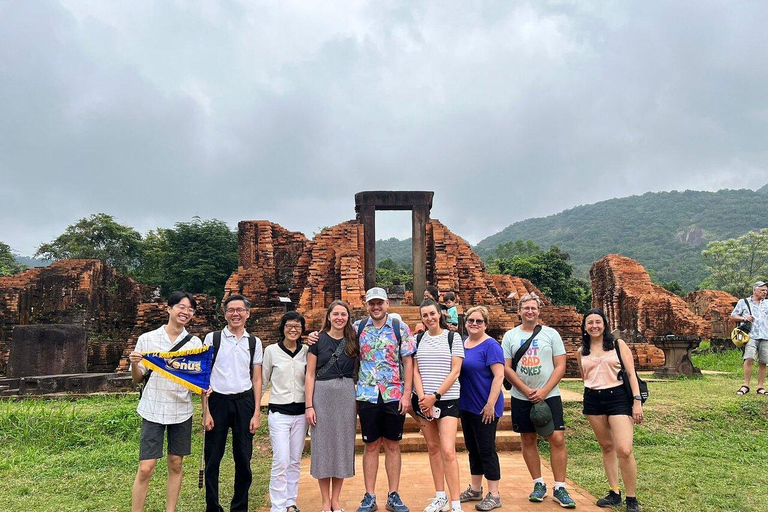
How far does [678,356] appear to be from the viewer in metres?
11.4

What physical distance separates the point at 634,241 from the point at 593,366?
4302 inches

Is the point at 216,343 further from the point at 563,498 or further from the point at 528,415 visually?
the point at 563,498

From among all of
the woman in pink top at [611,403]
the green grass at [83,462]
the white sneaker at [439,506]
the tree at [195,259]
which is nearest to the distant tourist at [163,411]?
the green grass at [83,462]

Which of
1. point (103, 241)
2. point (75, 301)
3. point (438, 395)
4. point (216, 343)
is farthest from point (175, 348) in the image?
point (103, 241)

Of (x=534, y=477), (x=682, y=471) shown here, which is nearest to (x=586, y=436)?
(x=682, y=471)

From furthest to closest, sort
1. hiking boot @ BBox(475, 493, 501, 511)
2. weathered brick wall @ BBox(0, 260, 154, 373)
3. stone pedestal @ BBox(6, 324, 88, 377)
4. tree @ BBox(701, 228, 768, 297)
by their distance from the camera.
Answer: tree @ BBox(701, 228, 768, 297) < weathered brick wall @ BBox(0, 260, 154, 373) < stone pedestal @ BBox(6, 324, 88, 377) < hiking boot @ BBox(475, 493, 501, 511)

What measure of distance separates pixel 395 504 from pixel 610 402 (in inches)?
72.2

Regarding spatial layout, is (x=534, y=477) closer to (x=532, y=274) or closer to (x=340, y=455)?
(x=340, y=455)

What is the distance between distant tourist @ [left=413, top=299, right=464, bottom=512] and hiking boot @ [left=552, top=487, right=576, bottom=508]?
0.86 meters

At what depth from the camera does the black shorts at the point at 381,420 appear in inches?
168

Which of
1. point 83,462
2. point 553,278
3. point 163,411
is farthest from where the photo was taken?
point 553,278

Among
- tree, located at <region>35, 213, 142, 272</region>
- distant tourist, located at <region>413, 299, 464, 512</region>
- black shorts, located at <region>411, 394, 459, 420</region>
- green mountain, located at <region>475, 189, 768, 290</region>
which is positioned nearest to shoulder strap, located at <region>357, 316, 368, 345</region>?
distant tourist, located at <region>413, 299, 464, 512</region>

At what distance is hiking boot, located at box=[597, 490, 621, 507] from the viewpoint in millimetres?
4527

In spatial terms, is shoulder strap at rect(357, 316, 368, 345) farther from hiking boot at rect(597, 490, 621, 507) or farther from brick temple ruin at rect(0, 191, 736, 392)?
brick temple ruin at rect(0, 191, 736, 392)
